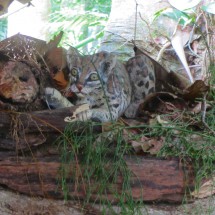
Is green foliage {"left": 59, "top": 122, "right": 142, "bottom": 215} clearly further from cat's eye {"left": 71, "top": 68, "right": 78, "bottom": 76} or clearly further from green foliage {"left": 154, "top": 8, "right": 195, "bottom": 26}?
green foliage {"left": 154, "top": 8, "right": 195, "bottom": 26}

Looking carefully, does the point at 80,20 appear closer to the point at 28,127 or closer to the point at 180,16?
the point at 180,16

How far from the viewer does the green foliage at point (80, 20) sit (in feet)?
14.4

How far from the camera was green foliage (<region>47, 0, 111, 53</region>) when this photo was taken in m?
4.40

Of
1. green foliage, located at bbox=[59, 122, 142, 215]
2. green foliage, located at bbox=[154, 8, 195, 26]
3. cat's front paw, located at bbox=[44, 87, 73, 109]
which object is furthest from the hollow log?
green foliage, located at bbox=[154, 8, 195, 26]

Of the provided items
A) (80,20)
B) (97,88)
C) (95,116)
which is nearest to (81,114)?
(95,116)

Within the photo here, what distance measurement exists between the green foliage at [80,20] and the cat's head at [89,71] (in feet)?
5.27

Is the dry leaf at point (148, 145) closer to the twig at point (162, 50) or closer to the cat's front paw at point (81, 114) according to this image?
the cat's front paw at point (81, 114)

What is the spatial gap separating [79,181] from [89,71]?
20.7 inches

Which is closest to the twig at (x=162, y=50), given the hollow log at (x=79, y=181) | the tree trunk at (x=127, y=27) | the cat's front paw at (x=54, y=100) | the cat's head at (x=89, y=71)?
the tree trunk at (x=127, y=27)

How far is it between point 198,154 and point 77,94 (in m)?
0.60

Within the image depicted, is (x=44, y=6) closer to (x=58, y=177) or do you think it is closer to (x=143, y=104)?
(x=143, y=104)

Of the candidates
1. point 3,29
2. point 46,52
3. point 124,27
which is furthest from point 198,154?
point 3,29

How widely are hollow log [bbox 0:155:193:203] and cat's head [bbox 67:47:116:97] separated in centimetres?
38

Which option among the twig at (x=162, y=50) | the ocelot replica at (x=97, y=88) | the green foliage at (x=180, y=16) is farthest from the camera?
the twig at (x=162, y=50)
